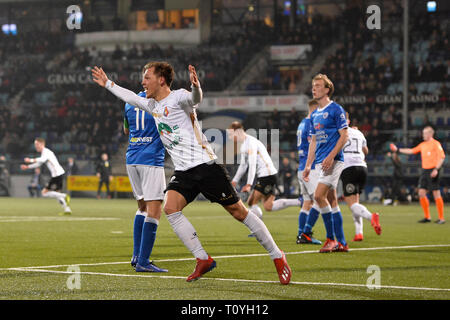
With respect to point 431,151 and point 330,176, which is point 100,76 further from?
point 431,151

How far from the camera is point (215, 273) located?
8.45 meters

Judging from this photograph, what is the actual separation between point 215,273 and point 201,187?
130cm

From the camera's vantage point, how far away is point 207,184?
7516mm

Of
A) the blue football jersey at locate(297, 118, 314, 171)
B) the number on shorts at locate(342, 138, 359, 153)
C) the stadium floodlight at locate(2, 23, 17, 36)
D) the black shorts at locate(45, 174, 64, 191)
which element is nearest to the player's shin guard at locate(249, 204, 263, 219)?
the blue football jersey at locate(297, 118, 314, 171)

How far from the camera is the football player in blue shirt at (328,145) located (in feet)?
35.6

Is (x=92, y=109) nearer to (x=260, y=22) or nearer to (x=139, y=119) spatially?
(x=260, y=22)

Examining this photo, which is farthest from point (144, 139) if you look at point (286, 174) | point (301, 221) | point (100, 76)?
point (286, 174)

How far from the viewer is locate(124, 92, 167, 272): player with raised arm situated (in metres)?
8.91

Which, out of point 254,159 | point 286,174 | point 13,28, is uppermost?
point 13,28

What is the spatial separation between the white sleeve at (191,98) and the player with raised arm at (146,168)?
1.47 meters

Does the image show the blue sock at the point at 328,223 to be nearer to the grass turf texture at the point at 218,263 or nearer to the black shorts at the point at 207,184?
the grass turf texture at the point at 218,263

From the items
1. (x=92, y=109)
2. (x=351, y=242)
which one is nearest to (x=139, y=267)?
(x=351, y=242)

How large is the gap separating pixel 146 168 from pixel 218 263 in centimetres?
149

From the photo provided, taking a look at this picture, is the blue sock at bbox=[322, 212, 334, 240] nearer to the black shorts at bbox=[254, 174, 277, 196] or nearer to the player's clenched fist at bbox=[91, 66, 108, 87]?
the black shorts at bbox=[254, 174, 277, 196]
